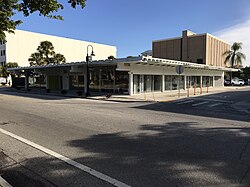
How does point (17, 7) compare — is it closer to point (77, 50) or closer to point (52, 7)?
point (52, 7)

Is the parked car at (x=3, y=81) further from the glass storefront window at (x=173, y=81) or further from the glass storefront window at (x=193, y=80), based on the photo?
the glass storefront window at (x=193, y=80)

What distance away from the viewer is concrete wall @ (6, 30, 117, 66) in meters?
55.3

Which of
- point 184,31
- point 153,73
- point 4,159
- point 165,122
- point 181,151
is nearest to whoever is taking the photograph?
point 4,159

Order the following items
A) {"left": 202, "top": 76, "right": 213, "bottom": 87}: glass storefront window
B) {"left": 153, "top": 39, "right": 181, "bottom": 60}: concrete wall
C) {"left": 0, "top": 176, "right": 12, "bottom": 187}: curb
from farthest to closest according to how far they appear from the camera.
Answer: {"left": 153, "top": 39, "right": 181, "bottom": 60}: concrete wall, {"left": 202, "top": 76, "right": 213, "bottom": 87}: glass storefront window, {"left": 0, "top": 176, "right": 12, "bottom": 187}: curb

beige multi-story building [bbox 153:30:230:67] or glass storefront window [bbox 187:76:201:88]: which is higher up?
beige multi-story building [bbox 153:30:230:67]

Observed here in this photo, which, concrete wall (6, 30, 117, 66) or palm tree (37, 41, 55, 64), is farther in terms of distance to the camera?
concrete wall (6, 30, 117, 66)

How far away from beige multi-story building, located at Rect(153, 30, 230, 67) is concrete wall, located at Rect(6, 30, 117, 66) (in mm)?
25203

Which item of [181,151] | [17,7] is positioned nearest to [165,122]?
[181,151]

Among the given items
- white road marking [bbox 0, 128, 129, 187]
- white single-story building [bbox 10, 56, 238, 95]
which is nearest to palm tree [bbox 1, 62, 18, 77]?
white single-story building [bbox 10, 56, 238, 95]

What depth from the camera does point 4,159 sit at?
465 centimetres

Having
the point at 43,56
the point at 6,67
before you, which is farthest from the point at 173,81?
the point at 6,67

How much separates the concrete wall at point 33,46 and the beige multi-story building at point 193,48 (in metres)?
25.2

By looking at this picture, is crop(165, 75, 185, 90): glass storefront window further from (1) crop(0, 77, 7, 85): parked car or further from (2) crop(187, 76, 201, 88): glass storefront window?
(1) crop(0, 77, 7, 85): parked car

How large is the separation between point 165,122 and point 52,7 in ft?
18.8
